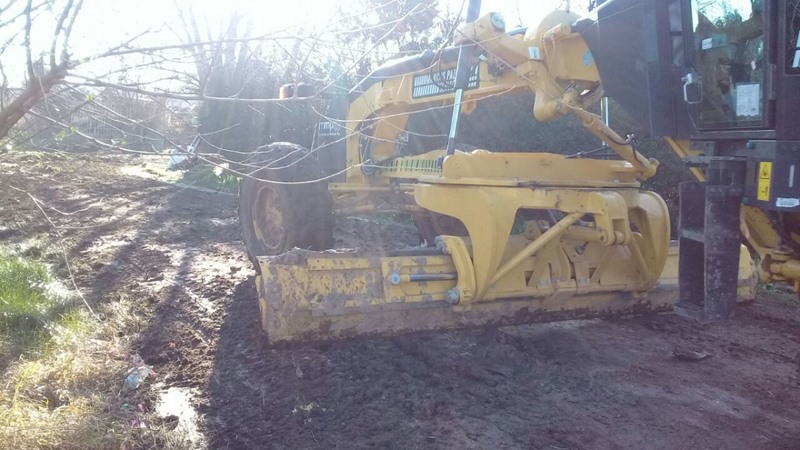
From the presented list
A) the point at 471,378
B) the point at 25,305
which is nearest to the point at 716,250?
the point at 471,378

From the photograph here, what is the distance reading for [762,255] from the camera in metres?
3.94

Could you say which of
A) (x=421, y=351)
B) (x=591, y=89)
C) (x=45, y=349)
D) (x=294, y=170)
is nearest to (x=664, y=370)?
(x=421, y=351)

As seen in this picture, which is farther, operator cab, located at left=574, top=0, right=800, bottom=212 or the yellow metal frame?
the yellow metal frame

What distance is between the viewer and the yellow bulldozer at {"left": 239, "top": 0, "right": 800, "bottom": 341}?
11.9 feet

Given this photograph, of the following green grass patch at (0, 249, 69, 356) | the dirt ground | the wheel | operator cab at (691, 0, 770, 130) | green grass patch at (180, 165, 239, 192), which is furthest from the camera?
green grass patch at (180, 165, 239, 192)

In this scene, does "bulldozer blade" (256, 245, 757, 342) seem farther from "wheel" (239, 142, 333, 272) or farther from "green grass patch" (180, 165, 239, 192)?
"green grass patch" (180, 165, 239, 192)

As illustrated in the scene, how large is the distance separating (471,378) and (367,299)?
0.85m

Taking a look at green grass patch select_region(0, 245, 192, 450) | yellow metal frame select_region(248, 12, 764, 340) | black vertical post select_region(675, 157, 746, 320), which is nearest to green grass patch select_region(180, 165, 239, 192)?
green grass patch select_region(0, 245, 192, 450)

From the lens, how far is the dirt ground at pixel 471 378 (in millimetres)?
3971

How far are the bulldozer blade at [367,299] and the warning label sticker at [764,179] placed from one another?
1.90 metres

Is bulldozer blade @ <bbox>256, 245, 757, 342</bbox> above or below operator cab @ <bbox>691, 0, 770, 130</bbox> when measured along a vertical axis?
below

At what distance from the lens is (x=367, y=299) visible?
4.84 metres

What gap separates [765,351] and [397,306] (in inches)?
113

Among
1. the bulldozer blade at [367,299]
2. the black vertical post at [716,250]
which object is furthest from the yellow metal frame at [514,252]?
the black vertical post at [716,250]
